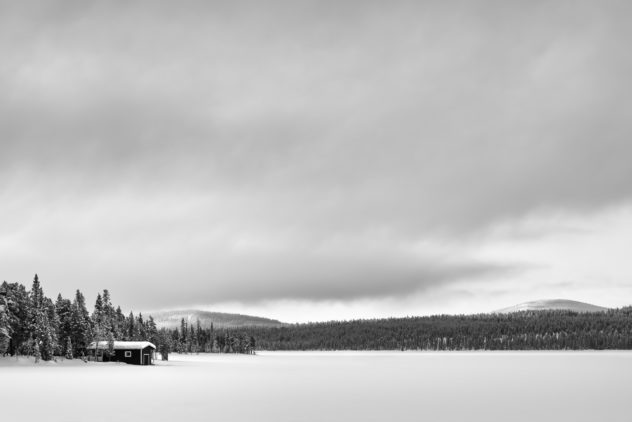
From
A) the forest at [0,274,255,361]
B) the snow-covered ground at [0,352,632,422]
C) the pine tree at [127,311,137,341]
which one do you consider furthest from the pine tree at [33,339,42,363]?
the pine tree at [127,311,137,341]

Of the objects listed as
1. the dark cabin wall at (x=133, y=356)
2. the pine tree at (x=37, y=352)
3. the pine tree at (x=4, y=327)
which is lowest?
the dark cabin wall at (x=133, y=356)

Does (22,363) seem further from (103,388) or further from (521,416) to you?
(521,416)

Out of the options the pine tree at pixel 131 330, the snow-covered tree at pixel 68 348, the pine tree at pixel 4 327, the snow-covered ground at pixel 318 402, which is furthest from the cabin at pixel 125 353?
the snow-covered ground at pixel 318 402

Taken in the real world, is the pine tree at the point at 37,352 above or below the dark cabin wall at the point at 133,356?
above

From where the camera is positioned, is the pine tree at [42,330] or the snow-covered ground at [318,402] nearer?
the snow-covered ground at [318,402]

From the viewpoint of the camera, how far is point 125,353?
123 meters

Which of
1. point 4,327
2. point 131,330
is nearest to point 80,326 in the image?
point 4,327

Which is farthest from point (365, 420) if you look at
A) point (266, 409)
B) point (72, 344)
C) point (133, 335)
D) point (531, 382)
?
point (133, 335)

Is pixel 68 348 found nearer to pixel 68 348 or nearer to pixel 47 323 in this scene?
pixel 68 348

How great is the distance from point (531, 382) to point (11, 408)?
4463 centimetres

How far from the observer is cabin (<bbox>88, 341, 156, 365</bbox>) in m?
118

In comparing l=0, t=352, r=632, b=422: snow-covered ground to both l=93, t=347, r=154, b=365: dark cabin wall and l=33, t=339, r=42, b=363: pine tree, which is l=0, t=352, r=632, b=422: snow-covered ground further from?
l=93, t=347, r=154, b=365: dark cabin wall

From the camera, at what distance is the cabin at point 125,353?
388ft

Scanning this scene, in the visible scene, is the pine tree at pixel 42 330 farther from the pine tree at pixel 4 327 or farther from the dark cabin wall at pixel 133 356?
the dark cabin wall at pixel 133 356
